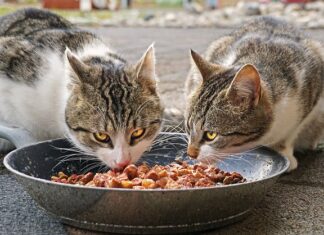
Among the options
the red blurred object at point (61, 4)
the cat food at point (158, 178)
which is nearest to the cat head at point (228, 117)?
the cat food at point (158, 178)

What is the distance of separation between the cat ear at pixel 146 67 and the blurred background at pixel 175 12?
5.02 m

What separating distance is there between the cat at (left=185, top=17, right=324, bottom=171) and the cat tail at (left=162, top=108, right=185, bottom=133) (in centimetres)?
22

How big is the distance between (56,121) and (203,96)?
2.31 feet

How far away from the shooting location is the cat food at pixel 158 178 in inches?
72.9

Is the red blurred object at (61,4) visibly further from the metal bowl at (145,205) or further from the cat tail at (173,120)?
the metal bowl at (145,205)

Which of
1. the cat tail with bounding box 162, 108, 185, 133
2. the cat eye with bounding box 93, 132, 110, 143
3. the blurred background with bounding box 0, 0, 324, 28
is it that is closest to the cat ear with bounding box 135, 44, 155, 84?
the cat eye with bounding box 93, 132, 110, 143

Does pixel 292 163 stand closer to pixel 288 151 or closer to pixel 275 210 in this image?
pixel 288 151

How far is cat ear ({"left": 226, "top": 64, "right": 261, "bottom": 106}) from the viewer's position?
2080 mm

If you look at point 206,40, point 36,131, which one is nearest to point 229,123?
point 36,131

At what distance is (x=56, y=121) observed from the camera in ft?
8.36

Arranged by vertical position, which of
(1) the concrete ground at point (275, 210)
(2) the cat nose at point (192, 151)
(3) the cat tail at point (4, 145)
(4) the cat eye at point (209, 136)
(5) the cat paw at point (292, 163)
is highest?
(4) the cat eye at point (209, 136)

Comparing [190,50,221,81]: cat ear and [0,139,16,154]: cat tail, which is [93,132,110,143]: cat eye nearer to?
[190,50,221,81]: cat ear

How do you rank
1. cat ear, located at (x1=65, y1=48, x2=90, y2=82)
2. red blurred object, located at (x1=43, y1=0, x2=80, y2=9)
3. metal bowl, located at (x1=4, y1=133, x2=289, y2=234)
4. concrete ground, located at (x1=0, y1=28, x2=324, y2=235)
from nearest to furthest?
1. metal bowl, located at (x1=4, y1=133, x2=289, y2=234)
2. concrete ground, located at (x1=0, y1=28, x2=324, y2=235)
3. cat ear, located at (x1=65, y1=48, x2=90, y2=82)
4. red blurred object, located at (x1=43, y1=0, x2=80, y2=9)

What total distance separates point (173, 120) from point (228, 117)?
940 mm
